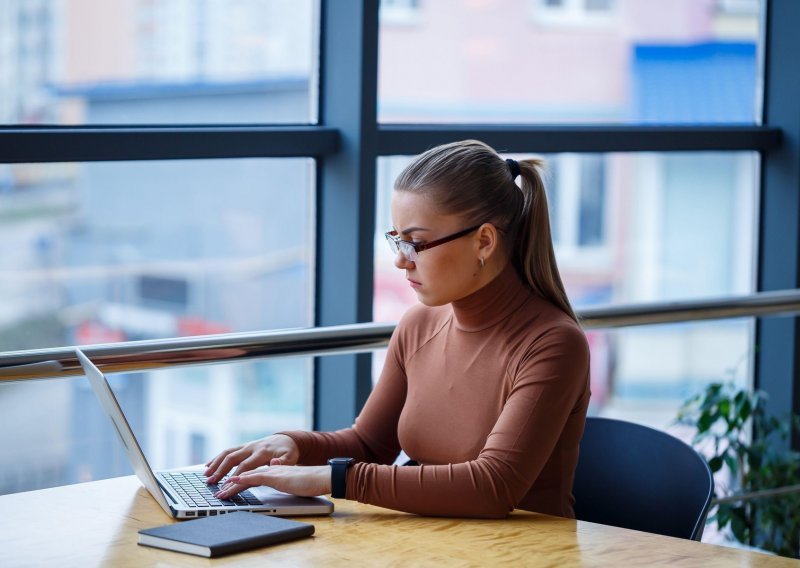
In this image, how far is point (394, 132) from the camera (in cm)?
284

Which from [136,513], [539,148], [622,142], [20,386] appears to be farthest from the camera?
[622,142]

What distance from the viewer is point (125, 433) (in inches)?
66.7

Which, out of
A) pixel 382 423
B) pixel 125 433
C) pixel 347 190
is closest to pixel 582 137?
pixel 347 190

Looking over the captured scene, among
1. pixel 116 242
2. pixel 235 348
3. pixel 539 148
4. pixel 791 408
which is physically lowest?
pixel 791 408

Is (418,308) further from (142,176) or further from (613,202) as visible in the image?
(613,202)

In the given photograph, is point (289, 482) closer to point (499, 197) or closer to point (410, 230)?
→ point (410, 230)

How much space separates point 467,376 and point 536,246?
0.26 m

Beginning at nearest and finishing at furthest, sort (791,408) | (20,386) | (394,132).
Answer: (20,386), (394,132), (791,408)

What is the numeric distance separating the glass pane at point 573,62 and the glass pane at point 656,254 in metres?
0.18

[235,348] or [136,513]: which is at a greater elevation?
[235,348]

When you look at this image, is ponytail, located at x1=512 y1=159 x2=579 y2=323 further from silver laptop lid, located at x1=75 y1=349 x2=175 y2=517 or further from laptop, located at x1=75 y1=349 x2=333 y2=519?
silver laptop lid, located at x1=75 y1=349 x2=175 y2=517

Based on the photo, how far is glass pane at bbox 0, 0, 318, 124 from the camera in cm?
244

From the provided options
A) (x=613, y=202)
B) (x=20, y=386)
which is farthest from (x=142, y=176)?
(x=613, y=202)

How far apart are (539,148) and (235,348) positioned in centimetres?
133
